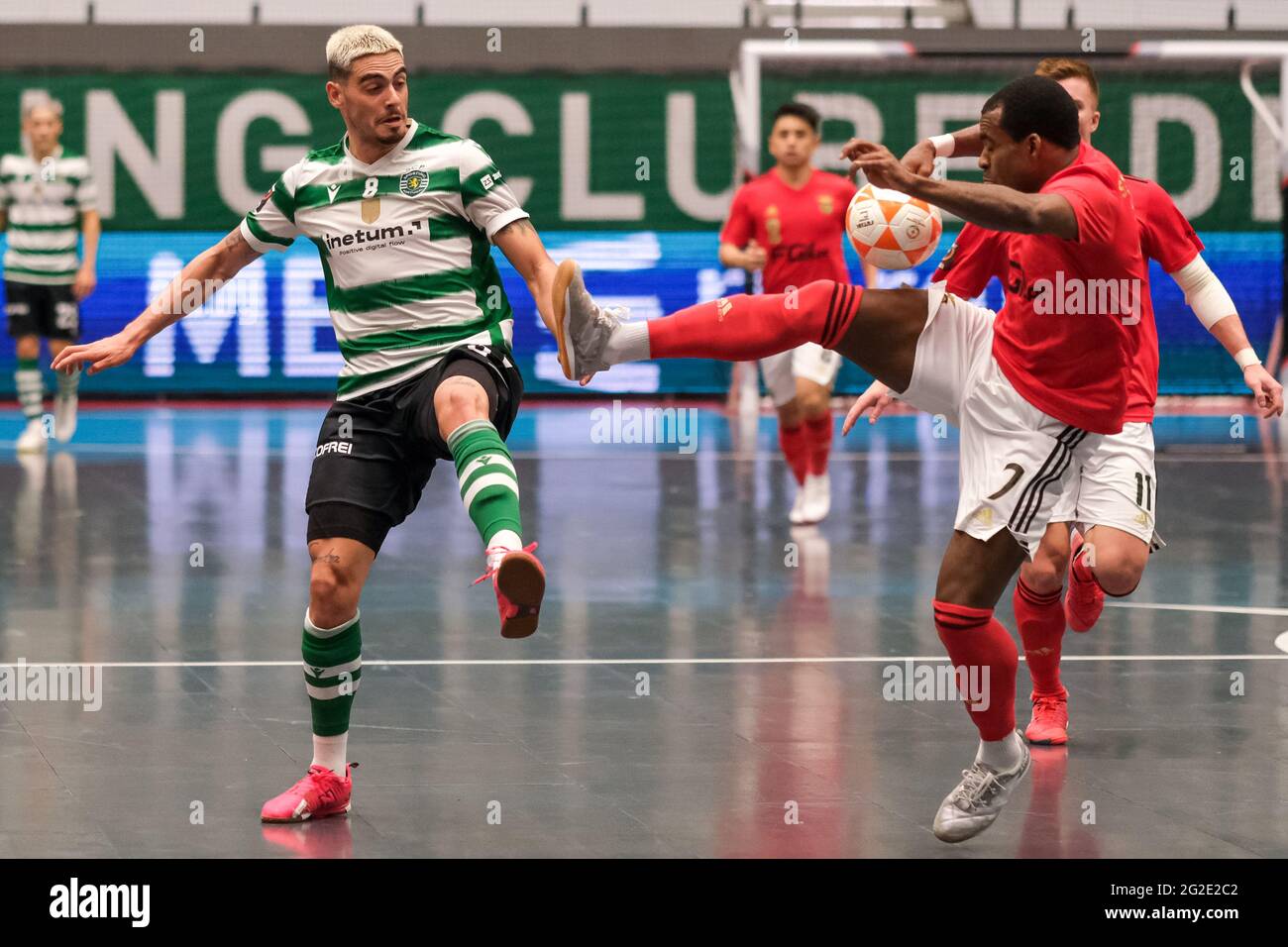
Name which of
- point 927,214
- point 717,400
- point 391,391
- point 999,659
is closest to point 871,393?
point 927,214

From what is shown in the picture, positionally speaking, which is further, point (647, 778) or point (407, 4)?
point (407, 4)

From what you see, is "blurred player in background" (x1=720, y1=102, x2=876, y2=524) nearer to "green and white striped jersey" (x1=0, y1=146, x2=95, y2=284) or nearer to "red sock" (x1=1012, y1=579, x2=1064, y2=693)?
"red sock" (x1=1012, y1=579, x2=1064, y2=693)

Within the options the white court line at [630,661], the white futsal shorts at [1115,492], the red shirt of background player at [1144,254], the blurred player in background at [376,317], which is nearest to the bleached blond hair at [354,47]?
the blurred player in background at [376,317]

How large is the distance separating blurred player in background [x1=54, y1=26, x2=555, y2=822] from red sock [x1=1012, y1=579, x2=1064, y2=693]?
7.12 ft

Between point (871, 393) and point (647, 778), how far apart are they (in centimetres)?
152

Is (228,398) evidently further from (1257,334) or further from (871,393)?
(871,393)

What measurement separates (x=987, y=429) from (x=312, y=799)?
235cm

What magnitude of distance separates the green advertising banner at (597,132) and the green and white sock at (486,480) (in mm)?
14240

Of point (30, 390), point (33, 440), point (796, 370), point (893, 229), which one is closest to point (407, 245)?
point (893, 229)

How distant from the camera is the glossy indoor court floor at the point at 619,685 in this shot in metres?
5.78

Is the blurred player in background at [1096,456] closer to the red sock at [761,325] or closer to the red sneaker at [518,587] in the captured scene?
the red sock at [761,325]

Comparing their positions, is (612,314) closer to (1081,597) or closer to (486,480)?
(486,480)

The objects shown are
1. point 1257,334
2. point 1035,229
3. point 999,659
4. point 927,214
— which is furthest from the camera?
point 1257,334
